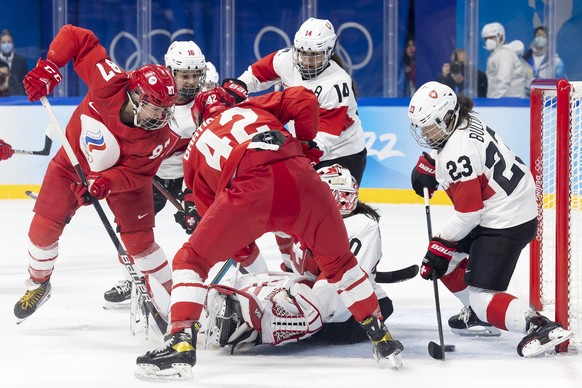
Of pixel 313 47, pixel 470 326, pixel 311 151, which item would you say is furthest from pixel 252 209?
pixel 313 47

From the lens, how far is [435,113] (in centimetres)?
376

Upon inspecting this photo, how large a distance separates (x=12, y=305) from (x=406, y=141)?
3723mm

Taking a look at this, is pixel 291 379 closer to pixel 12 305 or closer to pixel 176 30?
pixel 12 305

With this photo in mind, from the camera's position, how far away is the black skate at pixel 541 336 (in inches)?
142

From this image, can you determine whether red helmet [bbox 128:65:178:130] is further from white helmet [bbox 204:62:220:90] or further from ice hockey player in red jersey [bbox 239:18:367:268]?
white helmet [bbox 204:62:220:90]

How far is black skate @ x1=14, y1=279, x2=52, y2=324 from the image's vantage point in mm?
4227

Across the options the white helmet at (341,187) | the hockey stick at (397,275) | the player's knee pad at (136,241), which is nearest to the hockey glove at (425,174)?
the hockey stick at (397,275)

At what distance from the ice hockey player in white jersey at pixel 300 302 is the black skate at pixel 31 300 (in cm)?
83

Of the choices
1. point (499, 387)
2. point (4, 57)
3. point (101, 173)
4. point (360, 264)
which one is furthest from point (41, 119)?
point (499, 387)

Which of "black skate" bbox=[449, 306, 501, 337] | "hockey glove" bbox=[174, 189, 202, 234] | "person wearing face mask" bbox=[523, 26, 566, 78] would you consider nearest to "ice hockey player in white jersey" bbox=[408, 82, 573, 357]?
"black skate" bbox=[449, 306, 501, 337]

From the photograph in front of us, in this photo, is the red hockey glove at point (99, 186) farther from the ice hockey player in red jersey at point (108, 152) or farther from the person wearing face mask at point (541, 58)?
the person wearing face mask at point (541, 58)

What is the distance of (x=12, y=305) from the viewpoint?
4684 millimetres

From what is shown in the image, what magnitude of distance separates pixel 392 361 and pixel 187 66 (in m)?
1.76

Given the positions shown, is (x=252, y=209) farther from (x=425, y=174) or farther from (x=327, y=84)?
(x=327, y=84)
